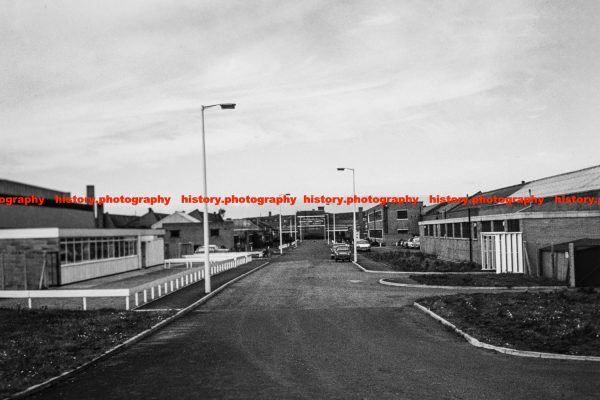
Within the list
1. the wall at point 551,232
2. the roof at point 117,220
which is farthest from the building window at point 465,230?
the roof at point 117,220

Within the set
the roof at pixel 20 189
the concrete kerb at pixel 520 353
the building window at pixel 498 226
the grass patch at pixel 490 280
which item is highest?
the roof at pixel 20 189

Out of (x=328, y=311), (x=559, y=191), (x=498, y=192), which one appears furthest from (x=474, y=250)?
(x=328, y=311)

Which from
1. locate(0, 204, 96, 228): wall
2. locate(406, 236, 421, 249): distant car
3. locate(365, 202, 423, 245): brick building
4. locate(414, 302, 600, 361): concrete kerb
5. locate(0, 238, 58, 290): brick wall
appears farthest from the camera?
locate(365, 202, 423, 245): brick building

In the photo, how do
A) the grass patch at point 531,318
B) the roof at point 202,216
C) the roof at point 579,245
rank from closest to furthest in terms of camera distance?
the grass patch at point 531,318
the roof at point 579,245
the roof at point 202,216

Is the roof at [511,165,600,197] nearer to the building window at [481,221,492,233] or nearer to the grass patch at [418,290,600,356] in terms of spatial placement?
the building window at [481,221,492,233]

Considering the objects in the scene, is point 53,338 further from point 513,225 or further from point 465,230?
point 465,230

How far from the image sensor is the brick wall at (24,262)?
30.0 m

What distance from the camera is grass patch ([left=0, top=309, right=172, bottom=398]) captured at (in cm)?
1048

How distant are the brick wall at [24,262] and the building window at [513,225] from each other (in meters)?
25.4

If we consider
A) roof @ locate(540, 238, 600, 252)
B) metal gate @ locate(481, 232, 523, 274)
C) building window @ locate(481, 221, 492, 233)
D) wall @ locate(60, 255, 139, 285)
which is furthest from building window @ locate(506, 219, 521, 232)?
wall @ locate(60, 255, 139, 285)

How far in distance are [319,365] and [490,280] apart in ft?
60.5

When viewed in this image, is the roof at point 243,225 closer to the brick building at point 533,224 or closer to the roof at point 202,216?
the roof at point 202,216

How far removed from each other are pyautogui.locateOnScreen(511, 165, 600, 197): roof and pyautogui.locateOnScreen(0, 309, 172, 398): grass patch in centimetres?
2859

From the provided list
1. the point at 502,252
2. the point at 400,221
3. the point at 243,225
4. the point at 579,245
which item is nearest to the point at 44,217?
the point at 502,252
